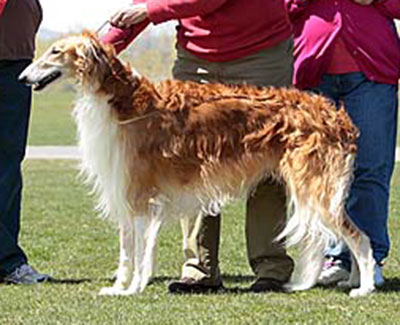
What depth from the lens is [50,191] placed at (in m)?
16.0

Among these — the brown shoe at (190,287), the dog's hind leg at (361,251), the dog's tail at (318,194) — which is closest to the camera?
the dog's tail at (318,194)

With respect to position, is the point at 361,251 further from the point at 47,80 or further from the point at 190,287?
the point at 47,80

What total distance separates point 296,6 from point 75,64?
180 centimetres

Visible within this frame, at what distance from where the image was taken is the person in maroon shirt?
24.6 ft

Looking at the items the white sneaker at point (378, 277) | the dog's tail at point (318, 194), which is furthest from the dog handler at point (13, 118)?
the white sneaker at point (378, 277)

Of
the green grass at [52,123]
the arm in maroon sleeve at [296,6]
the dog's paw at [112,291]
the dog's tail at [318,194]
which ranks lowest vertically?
the green grass at [52,123]

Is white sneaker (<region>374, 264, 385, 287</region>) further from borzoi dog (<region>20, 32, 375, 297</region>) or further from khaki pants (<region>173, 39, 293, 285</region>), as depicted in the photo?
khaki pants (<region>173, 39, 293, 285</region>)

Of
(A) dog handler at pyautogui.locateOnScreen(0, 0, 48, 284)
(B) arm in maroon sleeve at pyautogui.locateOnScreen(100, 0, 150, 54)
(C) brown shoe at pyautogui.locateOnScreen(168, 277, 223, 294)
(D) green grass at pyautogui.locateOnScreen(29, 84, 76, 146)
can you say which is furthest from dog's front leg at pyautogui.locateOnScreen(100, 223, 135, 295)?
(D) green grass at pyautogui.locateOnScreen(29, 84, 76, 146)

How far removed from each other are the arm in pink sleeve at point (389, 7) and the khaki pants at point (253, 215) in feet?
2.35

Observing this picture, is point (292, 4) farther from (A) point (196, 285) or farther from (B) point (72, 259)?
(B) point (72, 259)

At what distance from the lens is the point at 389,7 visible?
309 inches

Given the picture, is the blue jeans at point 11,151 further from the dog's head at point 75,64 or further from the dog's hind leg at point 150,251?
the dog's hind leg at point 150,251

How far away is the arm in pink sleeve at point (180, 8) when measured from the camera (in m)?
7.33

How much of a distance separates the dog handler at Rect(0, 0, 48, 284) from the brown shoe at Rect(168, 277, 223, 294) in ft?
3.48
